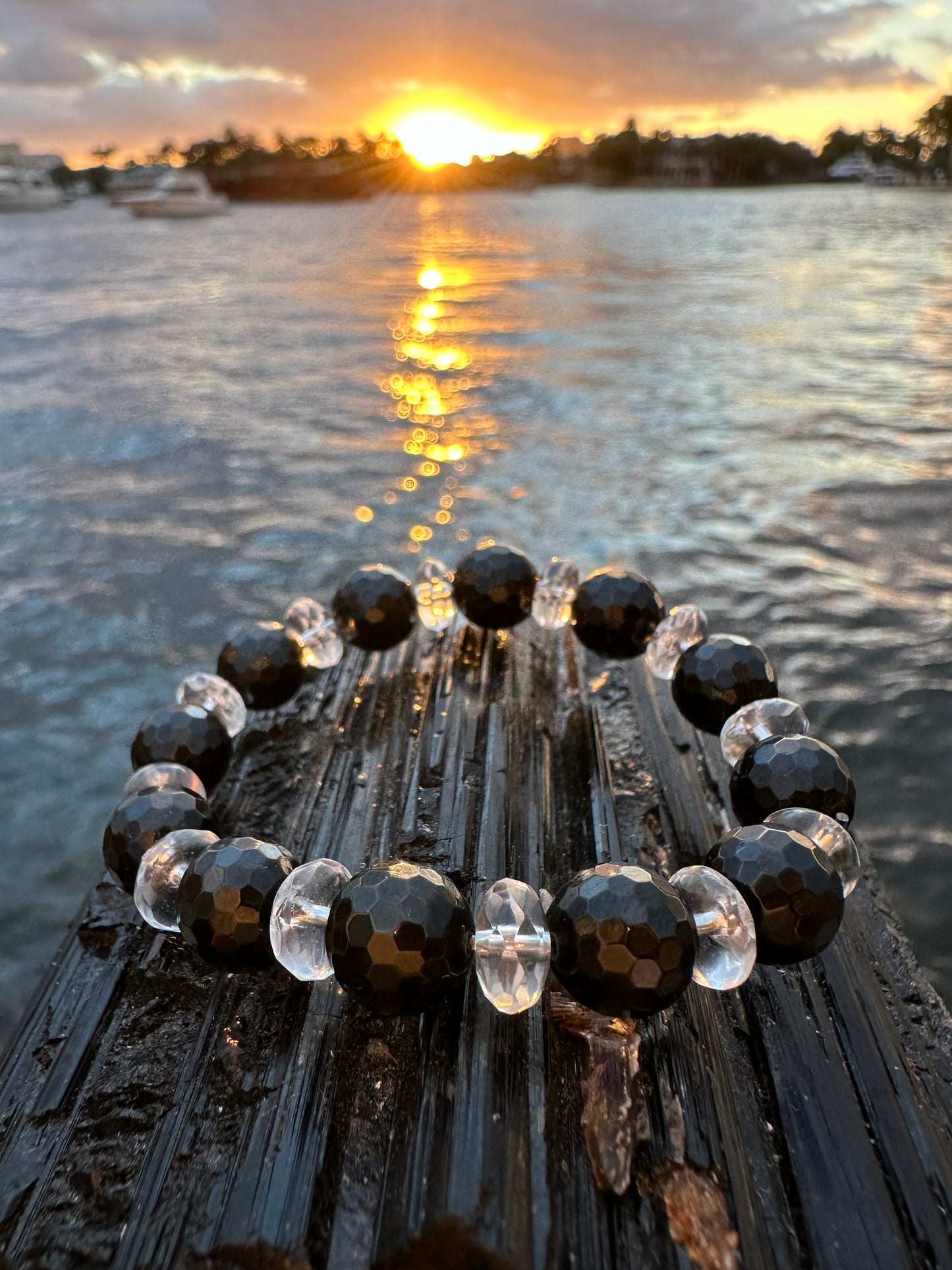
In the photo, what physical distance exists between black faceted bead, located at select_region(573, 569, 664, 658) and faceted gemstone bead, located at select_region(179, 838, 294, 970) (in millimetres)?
1783

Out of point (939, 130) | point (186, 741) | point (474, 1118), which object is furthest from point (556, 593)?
point (939, 130)

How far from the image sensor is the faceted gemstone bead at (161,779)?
2.67 meters

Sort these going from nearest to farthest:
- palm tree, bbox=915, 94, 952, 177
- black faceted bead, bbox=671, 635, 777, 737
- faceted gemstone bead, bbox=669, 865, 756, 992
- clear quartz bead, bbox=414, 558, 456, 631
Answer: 1. faceted gemstone bead, bbox=669, 865, 756, 992
2. black faceted bead, bbox=671, 635, 777, 737
3. clear quartz bead, bbox=414, 558, 456, 631
4. palm tree, bbox=915, 94, 952, 177

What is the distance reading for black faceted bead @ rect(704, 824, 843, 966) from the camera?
81.1 inches

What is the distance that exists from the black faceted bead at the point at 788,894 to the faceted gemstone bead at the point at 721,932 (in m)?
0.06

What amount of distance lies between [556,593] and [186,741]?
5.76ft

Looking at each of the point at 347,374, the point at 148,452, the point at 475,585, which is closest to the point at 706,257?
the point at 347,374

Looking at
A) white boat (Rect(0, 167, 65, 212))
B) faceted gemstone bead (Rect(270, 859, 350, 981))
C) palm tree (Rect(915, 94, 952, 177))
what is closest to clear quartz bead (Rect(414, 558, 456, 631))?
faceted gemstone bead (Rect(270, 859, 350, 981))

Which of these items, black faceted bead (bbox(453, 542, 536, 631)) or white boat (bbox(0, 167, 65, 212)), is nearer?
black faceted bead (bbox(453, 542, 536, 631))

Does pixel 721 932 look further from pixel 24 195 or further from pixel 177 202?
pixel 24 195

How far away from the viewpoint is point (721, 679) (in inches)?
120

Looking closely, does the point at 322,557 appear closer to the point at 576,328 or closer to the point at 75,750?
the point at 75,750

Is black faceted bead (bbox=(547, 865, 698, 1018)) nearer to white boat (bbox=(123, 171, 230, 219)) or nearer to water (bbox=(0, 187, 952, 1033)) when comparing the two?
water (bbox=(0, 187, 952, 1033))

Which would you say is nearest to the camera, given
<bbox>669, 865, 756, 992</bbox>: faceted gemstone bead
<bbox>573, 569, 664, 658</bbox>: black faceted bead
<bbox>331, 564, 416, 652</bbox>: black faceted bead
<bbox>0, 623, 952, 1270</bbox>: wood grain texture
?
<bbox>0, 623, 952, 1270</bbox>: wood grain texture
